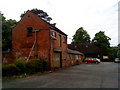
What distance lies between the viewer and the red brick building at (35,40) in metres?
17.2

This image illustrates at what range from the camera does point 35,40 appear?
17797 mm

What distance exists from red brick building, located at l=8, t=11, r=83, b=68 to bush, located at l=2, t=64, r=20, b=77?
5271 millimetres

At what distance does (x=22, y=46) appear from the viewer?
18.6 metres

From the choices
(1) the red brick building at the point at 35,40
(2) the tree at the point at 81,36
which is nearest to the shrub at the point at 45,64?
(1) the red brick building at the point at 35,40

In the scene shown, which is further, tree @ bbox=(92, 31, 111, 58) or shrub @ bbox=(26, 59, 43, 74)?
tree @ bbox=(92, 31, 111, 58)

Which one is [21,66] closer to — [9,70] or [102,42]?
[9,70]

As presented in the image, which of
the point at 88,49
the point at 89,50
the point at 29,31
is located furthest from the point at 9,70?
the point at 88,49

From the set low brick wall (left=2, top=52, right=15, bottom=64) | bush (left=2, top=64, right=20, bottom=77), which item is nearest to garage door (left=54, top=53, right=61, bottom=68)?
low brick wall (left=2, top=52, right=15, bottom=64)

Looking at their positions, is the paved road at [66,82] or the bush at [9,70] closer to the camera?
the paved road at [66,82]

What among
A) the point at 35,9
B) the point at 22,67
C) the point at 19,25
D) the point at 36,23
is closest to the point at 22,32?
the point at 19,25

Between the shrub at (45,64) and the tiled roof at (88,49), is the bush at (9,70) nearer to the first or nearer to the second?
the shrub at (45,64)

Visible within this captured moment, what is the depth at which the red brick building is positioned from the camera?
1721 centimetres

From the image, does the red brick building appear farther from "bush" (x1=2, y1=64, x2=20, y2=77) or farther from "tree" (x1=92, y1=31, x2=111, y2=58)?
"tree" (x1=92, y1=31, x2=111, y2=58)

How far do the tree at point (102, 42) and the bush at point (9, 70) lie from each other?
39.0 meters
